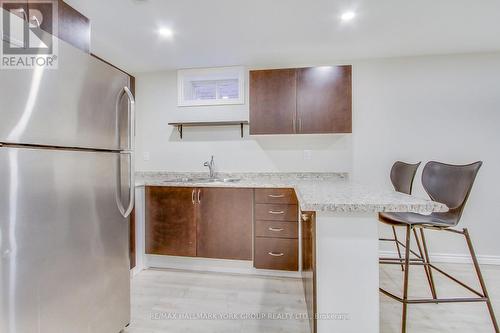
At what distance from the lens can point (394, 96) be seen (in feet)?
8.92

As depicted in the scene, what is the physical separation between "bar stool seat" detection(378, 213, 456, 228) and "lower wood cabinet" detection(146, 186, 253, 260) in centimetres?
121

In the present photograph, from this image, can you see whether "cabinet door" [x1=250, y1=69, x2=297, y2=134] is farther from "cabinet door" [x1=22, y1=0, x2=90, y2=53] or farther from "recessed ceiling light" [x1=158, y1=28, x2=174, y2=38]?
"cabinet door" [x1=22, y1=0, x2=90, y2=53]

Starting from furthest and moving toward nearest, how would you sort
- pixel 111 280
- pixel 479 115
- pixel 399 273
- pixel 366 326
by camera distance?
pixel 479 115
pixel 399 273
pixel 111 280
pixel 366 326

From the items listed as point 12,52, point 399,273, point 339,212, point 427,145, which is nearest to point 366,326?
point 339,212

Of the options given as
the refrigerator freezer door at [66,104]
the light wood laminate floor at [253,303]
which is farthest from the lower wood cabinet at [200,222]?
the refrigerator freezer door at [66,104]

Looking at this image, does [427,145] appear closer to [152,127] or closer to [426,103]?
[426,103]

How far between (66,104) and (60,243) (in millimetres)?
652

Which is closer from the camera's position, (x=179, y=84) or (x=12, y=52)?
(x=12, y=52)

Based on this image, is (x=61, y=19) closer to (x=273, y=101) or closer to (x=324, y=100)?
(x=273, y=101)

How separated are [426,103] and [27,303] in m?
3.60

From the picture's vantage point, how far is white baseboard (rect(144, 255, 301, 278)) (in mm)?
2379

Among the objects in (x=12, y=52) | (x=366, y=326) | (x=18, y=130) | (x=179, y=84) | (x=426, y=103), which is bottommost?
(x=366, y=326)

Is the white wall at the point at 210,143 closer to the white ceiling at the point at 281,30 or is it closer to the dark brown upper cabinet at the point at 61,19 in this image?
the white ceiling at the point at 281,30

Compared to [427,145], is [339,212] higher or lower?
lower
